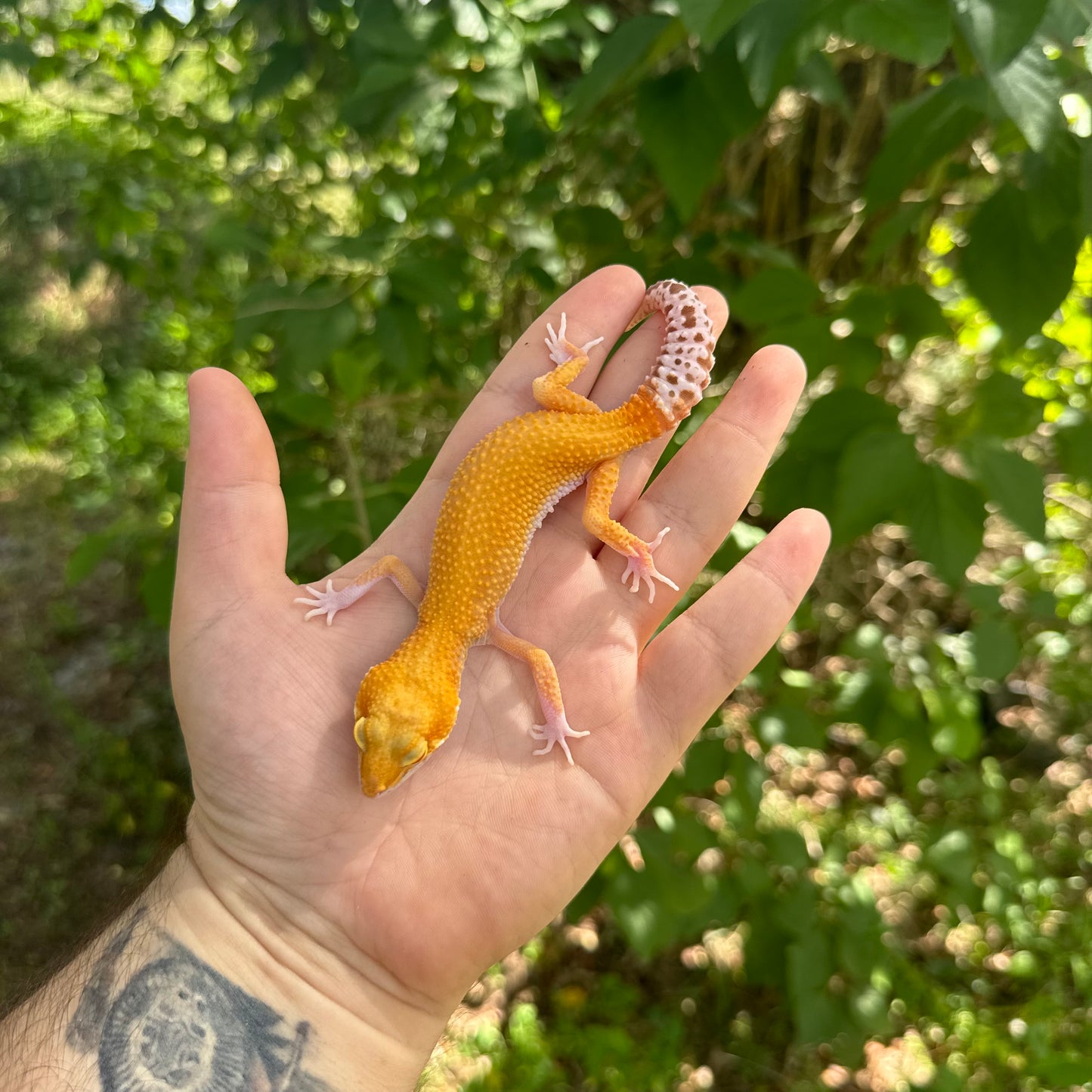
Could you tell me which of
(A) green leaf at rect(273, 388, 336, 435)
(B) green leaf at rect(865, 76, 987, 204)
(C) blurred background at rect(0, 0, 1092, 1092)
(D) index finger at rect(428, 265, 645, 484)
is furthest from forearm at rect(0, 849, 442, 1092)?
(B) green leaf at rect(865, 76, 987, 204)

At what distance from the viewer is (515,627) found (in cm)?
307

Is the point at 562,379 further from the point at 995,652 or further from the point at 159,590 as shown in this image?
the point at 995,652

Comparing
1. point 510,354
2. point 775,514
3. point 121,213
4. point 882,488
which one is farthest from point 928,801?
point 121,213

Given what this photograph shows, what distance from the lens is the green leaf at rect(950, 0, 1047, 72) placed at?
5.29 ft

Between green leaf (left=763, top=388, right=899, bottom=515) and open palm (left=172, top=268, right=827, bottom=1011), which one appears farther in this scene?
green leaf (left=763, top=388, right=899, bottom=515)

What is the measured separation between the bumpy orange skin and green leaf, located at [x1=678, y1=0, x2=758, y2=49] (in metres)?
1.53

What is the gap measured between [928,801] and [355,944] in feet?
15.2

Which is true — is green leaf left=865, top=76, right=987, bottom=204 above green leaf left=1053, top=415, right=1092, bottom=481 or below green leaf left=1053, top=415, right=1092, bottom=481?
above

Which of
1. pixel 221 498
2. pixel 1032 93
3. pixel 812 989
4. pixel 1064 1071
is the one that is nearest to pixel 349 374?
pixel 221 498

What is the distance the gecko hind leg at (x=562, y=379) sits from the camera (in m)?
3.20

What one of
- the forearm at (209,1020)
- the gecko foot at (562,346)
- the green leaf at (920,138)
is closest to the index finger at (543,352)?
the gecko foot at (562,346)

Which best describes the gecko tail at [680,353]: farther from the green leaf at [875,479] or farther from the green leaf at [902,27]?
the green leaf at [902,27]

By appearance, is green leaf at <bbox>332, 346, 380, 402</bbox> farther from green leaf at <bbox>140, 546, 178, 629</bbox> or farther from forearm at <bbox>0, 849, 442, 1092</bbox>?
forearm at <bbox>0, 849, 442, 1092</bbox>

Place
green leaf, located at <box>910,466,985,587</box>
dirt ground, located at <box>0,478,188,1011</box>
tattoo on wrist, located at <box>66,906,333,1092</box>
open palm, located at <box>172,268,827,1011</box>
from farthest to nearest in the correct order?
dirt ground, located at <box>0,478,188,1011</box>, green leaf, located at <box>910,466,985,587</box>, open palm, located at <box>172,268,827,1011</box>, tattoo on wrist, located at <box>66,906,333,1092</box>
